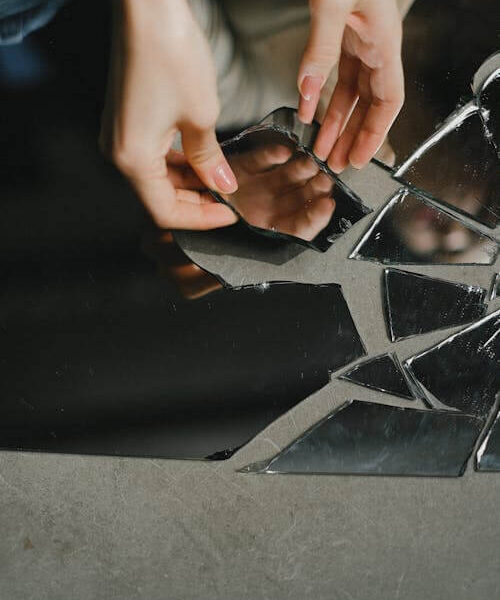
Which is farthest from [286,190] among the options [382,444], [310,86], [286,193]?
[382,444]

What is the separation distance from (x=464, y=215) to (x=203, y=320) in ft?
1.06

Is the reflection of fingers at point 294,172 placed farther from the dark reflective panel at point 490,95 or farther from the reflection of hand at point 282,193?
the dark reflective panel at point 490,95

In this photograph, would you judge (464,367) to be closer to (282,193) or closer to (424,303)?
(424,303)

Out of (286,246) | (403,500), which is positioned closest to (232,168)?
(286,246)

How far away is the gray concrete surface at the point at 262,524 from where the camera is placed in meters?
0.72

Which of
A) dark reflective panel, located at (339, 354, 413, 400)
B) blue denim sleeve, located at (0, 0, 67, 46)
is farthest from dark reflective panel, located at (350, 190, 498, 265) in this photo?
blue denim sleeve, located at (0, 0, 67, 46)

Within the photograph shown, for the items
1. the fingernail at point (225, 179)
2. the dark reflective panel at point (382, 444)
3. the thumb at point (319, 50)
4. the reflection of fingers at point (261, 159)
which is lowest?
the dark reflective panel at point (382, 444)

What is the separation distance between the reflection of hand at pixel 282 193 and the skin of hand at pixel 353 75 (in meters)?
0.03

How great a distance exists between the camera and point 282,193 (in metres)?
0.66

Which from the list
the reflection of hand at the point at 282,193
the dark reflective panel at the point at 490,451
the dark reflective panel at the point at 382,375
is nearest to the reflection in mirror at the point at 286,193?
the reflection of hand at the point at 282,193

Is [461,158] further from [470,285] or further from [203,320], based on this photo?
[203,320]

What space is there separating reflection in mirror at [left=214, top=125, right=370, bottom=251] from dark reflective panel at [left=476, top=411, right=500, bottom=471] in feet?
1.06

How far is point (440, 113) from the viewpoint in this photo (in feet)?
2.16

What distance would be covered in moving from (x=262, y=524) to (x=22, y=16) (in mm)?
623
